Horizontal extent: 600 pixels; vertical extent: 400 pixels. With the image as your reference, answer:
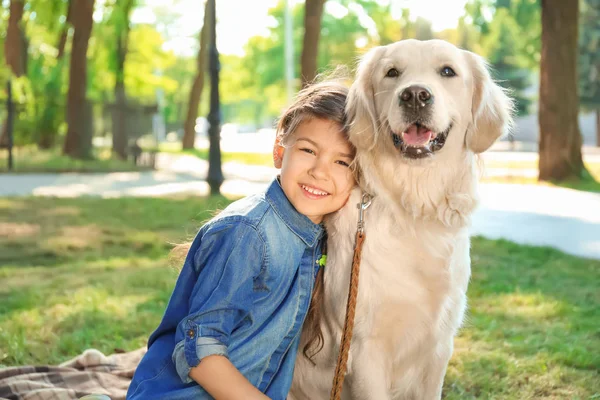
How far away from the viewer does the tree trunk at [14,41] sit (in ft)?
73.7

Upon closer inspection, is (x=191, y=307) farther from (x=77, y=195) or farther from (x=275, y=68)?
(x=275, y=68)

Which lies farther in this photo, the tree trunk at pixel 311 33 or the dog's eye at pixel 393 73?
the tree trunk at pixel 311 33

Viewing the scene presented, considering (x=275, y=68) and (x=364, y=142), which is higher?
(x=275, y=68)

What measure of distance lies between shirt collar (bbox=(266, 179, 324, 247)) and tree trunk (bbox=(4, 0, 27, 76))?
22.0m

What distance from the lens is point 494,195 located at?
11.8 metres

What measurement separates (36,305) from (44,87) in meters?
16.0

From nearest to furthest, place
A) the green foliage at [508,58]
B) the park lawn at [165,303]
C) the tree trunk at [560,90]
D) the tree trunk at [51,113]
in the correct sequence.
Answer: the park lawn at [165,303]
the tree trunk at [560,90]
the tree trunk at [51,113]
the green foliage at [508,58]

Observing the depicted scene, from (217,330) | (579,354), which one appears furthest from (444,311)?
(579,354)

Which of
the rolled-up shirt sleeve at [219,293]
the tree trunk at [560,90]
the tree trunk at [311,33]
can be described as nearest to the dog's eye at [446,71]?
the rolled-up shirt sleeve at [219,293]

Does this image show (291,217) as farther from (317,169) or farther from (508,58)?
(508,58)

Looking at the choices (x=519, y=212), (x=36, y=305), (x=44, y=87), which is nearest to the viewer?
(x=36, y=305)

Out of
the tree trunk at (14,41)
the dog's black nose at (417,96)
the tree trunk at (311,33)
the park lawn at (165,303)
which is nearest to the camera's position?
the dog's black nose at (417,96)

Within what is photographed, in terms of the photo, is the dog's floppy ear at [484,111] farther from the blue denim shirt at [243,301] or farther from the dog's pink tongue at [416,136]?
the blue denim shirt at [243,301]

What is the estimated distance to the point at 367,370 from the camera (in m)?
2.50
